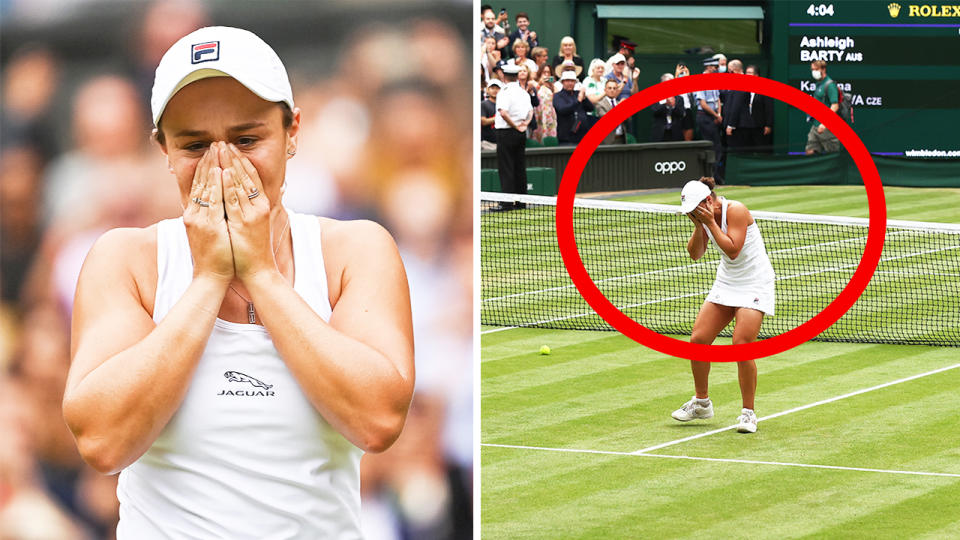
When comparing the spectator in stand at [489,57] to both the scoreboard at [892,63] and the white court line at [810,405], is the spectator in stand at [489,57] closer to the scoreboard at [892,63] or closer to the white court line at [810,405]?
the scoreboard at [892,63]

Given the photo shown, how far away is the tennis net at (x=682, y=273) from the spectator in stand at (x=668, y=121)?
5.18 metres

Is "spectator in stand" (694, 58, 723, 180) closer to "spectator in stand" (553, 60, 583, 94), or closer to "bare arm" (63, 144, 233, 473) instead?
"spectator in stand" (553, 60, 583, 94)

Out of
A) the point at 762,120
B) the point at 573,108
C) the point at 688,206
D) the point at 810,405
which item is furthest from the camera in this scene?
the point at 762,120

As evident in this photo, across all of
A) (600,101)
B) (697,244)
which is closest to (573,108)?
(600,101)

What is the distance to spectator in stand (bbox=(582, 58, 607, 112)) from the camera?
30250mm

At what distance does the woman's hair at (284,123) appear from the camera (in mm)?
2949

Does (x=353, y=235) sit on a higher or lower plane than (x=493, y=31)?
lower

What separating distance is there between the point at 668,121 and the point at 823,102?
355 cm

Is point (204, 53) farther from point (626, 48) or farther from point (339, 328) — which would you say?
point (626, 48)

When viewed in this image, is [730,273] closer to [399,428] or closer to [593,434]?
[593,434]

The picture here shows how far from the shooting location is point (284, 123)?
3004 millimetres

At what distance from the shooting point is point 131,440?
2.78 meters

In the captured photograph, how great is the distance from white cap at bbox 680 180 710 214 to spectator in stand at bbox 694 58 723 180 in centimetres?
2220

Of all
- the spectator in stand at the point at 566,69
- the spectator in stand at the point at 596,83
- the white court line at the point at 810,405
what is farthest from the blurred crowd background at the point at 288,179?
the spectator in stand at the point at 596,83
